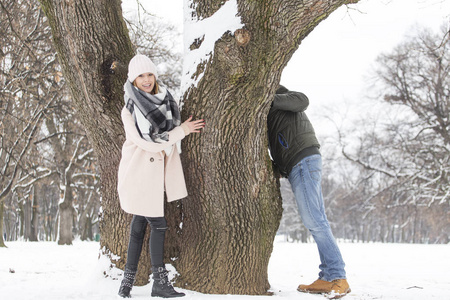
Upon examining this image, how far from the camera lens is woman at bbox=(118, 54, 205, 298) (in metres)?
3.35

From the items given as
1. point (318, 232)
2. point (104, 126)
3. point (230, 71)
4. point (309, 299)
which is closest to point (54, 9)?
point (104, 126)

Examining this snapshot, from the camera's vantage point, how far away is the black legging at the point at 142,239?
3467mm

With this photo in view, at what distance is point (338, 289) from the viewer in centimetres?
380

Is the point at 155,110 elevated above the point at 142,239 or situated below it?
above

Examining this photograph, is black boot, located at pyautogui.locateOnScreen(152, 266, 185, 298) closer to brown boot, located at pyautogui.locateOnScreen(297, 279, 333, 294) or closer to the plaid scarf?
the plaid scarf

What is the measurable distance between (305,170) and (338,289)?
116cm

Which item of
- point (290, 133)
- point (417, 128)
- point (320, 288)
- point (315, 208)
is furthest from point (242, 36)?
point (417, 128)

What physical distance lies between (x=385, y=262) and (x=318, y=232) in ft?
18.2

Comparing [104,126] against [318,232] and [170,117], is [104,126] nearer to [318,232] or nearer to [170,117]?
[170,117]

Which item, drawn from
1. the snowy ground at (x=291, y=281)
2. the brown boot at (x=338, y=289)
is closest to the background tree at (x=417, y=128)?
the snowy ground at (x=291, y=281)

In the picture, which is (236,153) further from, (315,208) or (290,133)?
(315,208)

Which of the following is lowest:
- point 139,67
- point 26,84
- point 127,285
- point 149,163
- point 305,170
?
point 127,285

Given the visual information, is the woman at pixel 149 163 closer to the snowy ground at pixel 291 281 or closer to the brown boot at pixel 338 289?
the snowy ground at pixel 291 281

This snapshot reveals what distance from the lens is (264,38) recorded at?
11.0 feet
